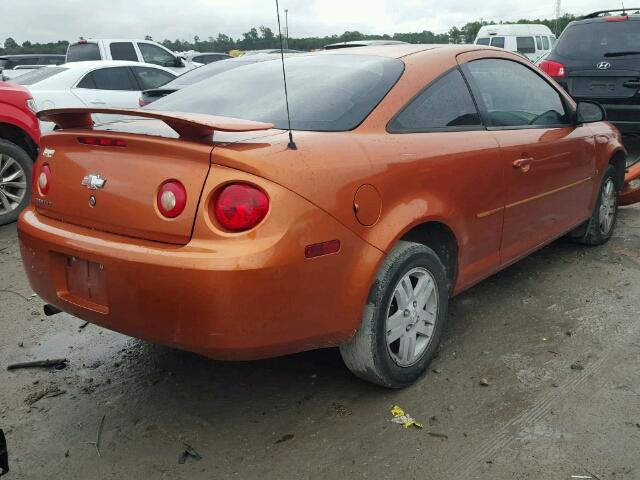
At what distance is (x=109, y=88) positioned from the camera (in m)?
9.36

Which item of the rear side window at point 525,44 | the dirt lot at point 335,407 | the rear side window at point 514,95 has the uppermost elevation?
the rear side window at point 525,44

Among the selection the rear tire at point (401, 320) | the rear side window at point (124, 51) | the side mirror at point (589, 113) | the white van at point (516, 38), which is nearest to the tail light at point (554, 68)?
the side mirror at point (589, 113)

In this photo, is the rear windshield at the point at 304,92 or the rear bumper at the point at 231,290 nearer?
the rear bumper at the point at 231,290

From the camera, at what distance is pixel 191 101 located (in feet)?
10.8

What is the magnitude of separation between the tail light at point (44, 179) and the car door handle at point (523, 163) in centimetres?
236

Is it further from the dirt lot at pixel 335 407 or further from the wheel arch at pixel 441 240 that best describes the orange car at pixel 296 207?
the dirt lot at pixel 335 407

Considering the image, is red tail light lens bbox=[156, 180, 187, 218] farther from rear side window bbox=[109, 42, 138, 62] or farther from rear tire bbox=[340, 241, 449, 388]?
rear side window bbox=[109, 42, 138, 62]

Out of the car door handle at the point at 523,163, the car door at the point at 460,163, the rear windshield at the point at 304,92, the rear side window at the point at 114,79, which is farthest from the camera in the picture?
the rear side window at the point at 114,79

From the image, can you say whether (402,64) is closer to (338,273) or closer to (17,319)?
(338,273)

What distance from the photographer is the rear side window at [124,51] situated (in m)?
13.3

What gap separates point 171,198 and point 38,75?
25.9 ft

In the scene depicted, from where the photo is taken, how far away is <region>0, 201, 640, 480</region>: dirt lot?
2.45 meters

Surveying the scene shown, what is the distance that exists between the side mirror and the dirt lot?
126 centimetres

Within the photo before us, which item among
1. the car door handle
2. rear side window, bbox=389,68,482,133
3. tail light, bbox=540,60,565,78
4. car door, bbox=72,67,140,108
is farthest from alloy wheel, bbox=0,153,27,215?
tail light, bbox=540,60,565,78
